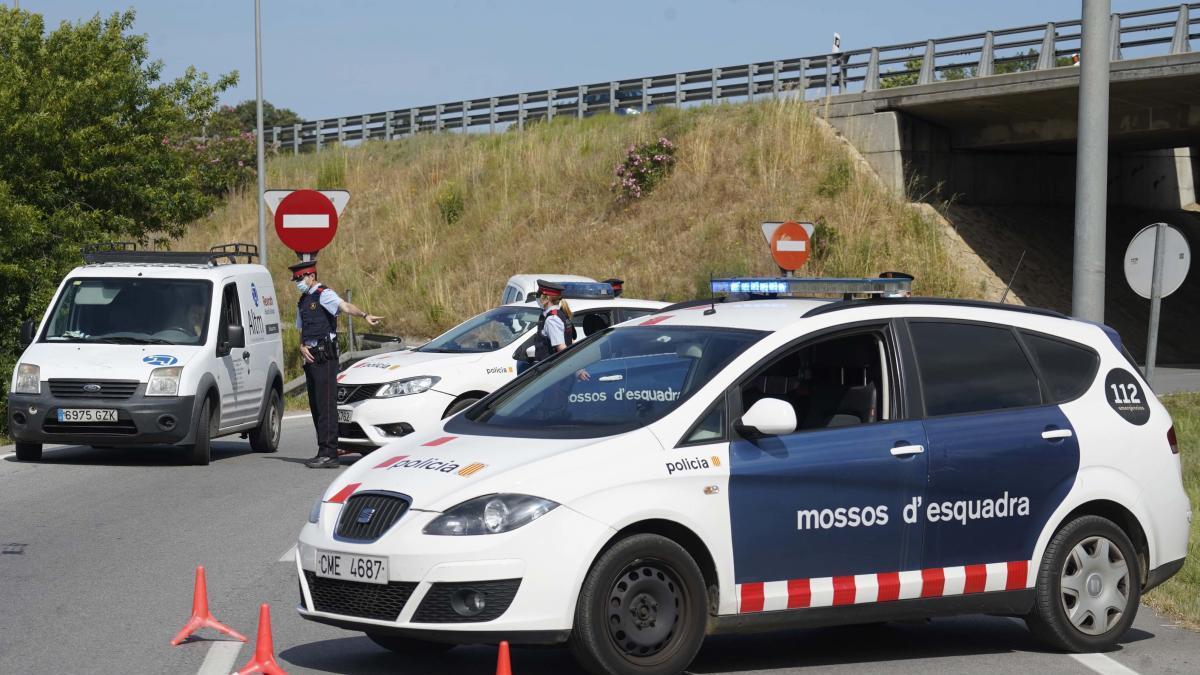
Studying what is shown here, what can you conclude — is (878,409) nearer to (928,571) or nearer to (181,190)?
(928,571)

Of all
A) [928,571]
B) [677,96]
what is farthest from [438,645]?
[677,96]

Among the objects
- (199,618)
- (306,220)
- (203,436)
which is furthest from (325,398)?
(199,618)

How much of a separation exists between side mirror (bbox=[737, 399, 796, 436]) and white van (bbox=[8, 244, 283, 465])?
30.7 feet

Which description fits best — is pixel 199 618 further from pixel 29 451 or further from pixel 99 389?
pixel 29 451

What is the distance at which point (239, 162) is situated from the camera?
54.4 metres

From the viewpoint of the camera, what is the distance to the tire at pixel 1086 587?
24.1 ft

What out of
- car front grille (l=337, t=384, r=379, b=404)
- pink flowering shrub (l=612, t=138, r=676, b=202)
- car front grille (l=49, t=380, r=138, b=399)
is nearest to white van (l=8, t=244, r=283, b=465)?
car front grille (l=49, t=380, r=138, b=399)

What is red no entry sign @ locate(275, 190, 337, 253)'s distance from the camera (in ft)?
67.1

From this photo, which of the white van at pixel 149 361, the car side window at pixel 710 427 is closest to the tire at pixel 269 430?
the white van at pixel 149 361

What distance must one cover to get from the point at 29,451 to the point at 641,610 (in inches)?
428

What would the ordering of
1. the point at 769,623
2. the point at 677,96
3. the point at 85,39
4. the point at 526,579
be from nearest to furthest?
1. the point at 526,579
2. the point at 769,623
3. the point at 85,39
4. the point at 677,96

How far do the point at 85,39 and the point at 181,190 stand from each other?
3.08 meters

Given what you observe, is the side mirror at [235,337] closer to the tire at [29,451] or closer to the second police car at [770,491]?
the tire at [29,451]

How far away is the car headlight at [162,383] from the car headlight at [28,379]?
106cm
